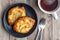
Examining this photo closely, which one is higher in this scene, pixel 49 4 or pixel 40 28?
pixel 49 4

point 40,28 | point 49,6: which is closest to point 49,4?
point 49,6

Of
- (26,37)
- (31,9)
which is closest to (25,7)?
(31,9)

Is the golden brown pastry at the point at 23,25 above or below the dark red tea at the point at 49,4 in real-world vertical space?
below

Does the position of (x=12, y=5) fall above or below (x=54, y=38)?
above

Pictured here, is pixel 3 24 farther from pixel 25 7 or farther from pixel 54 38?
pixel 54 38

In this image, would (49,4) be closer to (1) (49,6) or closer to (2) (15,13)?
(1) (49,6)
